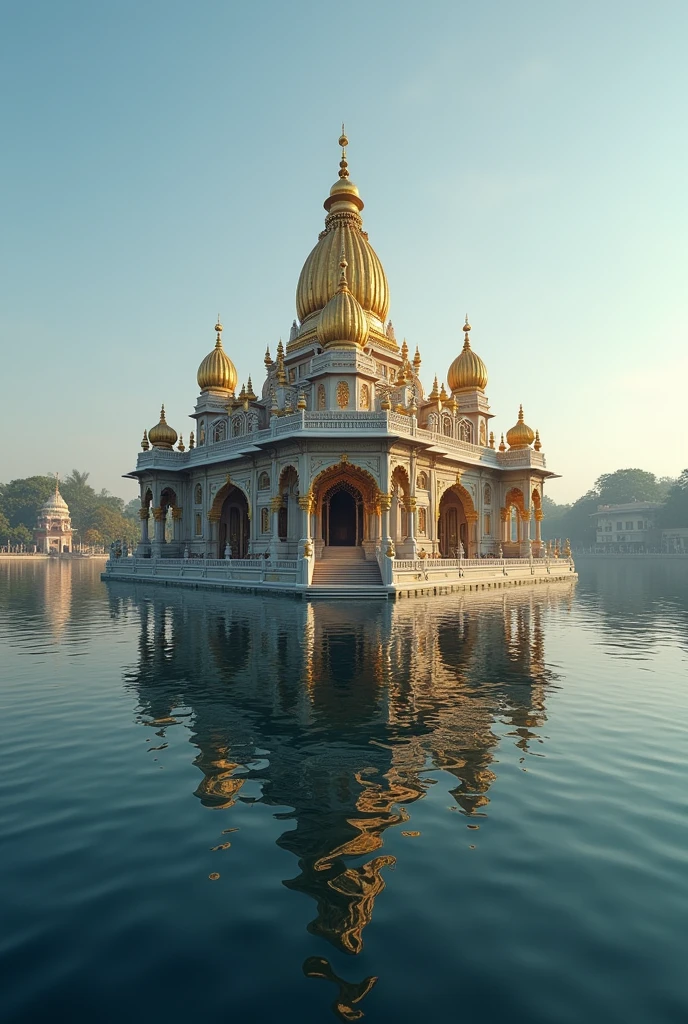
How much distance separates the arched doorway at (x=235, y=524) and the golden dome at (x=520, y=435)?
1958cm

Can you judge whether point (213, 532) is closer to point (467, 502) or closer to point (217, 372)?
point (217, 372)

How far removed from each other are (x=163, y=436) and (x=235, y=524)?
813 centimetres

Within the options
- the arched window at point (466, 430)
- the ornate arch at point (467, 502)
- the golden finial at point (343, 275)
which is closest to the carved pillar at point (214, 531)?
the ornate arch at point (467, 502)

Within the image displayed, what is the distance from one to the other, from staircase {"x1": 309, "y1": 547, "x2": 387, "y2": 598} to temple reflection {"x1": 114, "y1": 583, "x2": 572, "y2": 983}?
672cm

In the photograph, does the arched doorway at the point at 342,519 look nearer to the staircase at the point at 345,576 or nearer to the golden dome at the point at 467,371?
the staircase at the point at 345,576

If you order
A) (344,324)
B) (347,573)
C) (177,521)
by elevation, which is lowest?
(347,573)

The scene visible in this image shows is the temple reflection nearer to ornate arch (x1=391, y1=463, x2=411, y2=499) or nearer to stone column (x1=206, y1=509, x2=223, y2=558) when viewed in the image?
ornate arch (x1=391, y1=463, x2=411, y2=499)

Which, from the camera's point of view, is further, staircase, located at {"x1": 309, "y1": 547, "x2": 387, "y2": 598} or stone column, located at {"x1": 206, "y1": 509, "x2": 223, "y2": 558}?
stone column, located at {"x1": 206, "y1": 509, "x2": 223, "y2": 558}

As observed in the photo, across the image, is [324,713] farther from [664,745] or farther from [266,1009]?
[266,1009]

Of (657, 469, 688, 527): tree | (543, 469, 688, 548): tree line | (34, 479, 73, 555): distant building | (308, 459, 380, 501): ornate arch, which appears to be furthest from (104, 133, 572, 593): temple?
(543, 469, 688, 548): tree line

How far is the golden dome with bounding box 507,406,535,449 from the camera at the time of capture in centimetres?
4109

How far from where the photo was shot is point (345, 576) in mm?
24625

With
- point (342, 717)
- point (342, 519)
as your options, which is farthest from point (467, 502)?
point (342, 717)

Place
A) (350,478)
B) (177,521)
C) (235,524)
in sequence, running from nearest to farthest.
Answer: (350,478)
(235,524)
(177,521)
